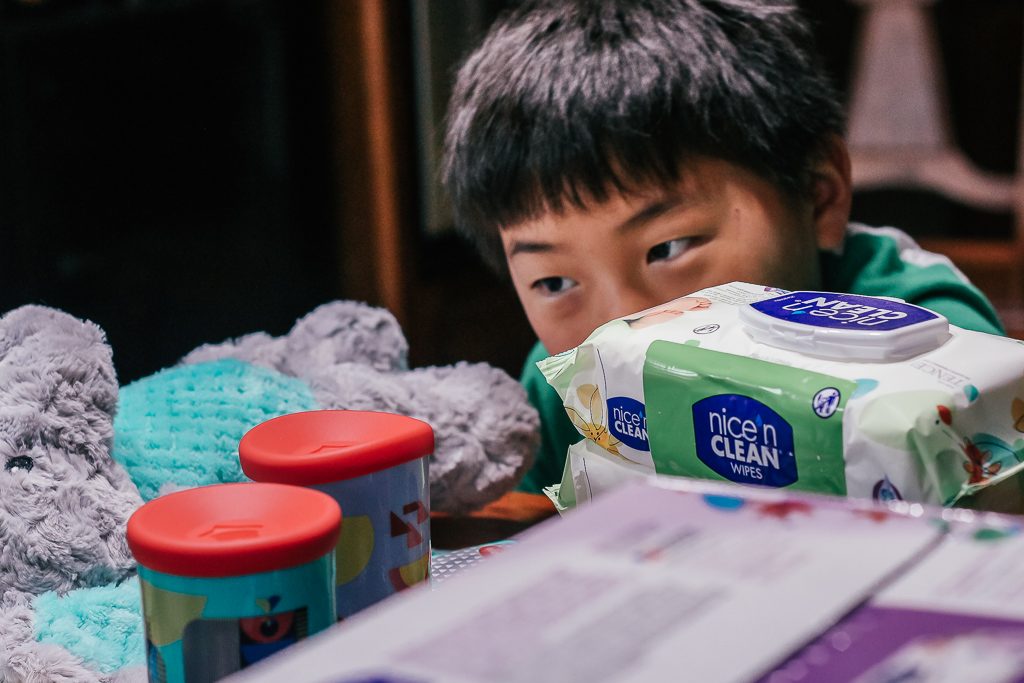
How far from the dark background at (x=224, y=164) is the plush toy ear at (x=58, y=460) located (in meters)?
0.44

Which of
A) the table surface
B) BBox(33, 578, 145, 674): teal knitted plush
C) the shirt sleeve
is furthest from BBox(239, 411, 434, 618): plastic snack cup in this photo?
the shirt sleeve

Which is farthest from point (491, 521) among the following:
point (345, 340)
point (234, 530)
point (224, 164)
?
point (224, 164)

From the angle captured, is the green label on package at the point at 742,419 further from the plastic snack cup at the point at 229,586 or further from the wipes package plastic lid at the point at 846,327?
the plastic snack cup at the point at 229,586

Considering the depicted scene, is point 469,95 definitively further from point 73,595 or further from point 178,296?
point 178,296

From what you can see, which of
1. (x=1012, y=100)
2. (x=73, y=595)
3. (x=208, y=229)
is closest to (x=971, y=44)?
→ (x=1012, y=100)

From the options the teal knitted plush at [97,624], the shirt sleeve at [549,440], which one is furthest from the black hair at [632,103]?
the teal knitted plush at [97,624]

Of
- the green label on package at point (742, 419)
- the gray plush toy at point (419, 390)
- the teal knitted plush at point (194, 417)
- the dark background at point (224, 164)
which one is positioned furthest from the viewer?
the dark background at point (224, 164)

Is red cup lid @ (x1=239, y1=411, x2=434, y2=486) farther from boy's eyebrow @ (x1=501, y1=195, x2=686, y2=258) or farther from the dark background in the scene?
the dark background

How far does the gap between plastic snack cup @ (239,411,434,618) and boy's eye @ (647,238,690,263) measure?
1.12 feet

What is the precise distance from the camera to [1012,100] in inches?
86.4

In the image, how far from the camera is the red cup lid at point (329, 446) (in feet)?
1.42

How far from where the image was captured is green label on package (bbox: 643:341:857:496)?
0.46 m

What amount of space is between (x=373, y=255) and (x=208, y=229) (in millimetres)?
391

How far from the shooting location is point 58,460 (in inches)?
21.8
